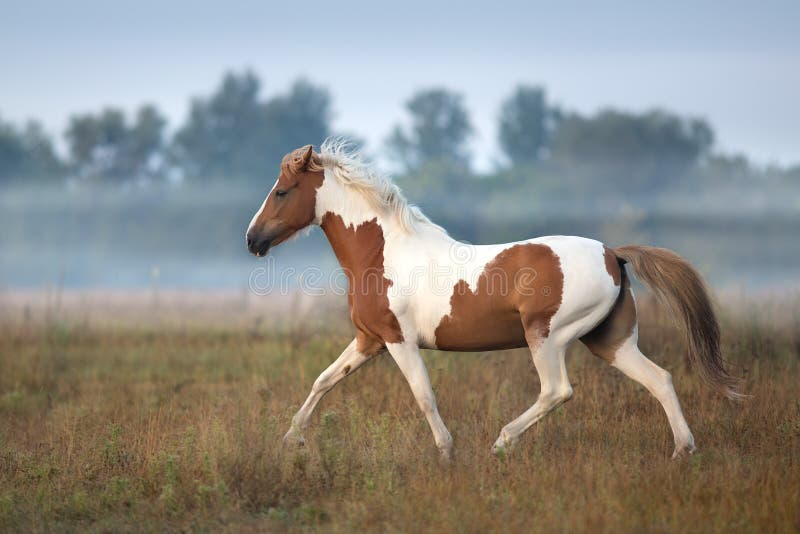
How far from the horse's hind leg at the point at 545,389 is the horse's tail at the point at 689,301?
88 cm

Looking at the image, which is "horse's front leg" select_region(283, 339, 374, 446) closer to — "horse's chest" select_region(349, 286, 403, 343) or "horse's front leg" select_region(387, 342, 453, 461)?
"horse's chest" select_region(349, 286, 403, 343)

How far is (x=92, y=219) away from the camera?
163ft

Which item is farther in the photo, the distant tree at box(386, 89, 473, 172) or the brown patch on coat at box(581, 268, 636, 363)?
the distant tree at box(386, 89, 473, 172)

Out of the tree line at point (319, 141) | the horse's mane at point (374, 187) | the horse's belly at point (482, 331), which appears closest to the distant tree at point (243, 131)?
the tree line at point (319, 141)

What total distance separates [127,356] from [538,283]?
828cm

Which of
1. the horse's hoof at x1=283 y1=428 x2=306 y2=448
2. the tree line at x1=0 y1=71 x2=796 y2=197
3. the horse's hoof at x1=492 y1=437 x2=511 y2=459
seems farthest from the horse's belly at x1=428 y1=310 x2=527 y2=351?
the tree line at x1=0 y1=71 x2=796 y2=197

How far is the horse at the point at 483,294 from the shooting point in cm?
614

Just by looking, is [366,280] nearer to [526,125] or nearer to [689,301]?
[689,301]

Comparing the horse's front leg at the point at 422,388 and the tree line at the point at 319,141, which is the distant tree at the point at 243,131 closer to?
the tree line at the point at 319,141

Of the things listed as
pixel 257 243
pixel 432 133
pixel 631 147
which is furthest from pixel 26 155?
pixel 257 243

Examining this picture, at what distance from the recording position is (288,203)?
6.82m

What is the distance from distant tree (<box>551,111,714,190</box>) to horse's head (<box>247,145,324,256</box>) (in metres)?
43.1

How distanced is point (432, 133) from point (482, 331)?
172 ft

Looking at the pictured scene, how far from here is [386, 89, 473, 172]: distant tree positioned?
57688 mm
